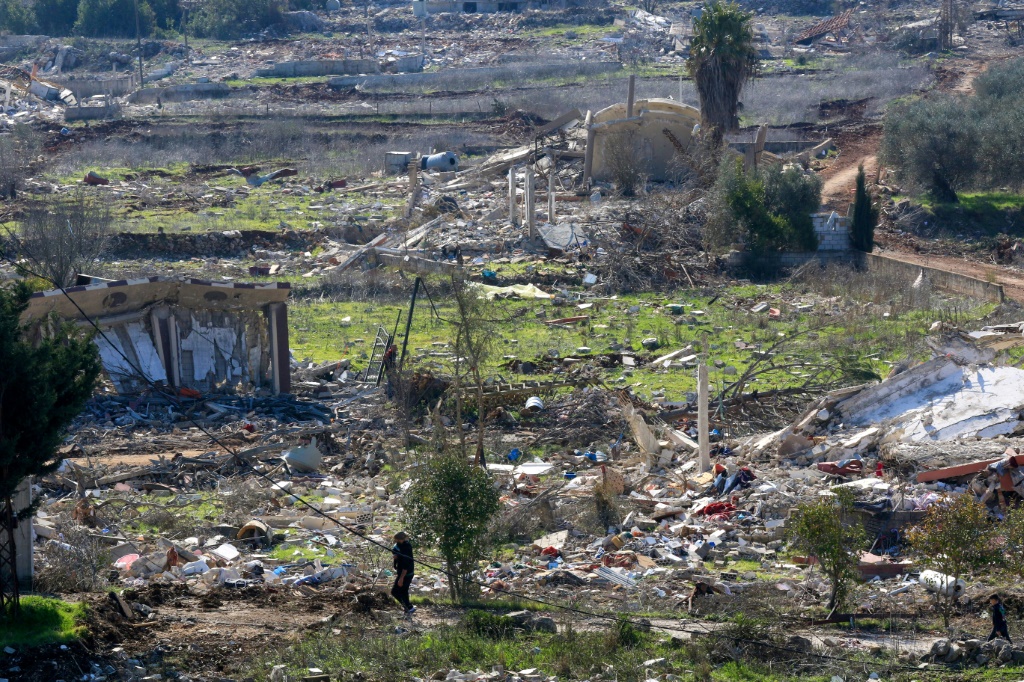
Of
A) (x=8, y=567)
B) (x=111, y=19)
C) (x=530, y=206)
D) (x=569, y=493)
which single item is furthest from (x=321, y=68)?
(x=8, y=567)

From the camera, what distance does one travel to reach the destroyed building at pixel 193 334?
1652cm

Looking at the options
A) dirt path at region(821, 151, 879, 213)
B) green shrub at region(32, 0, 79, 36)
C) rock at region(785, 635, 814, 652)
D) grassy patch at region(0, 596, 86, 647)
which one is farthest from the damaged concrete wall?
rock at region(785, 635, 814, 652)

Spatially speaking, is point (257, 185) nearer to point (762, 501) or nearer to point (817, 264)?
point (817, 264)

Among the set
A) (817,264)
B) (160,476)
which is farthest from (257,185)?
(160,476)

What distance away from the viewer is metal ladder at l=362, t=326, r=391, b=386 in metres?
18.2

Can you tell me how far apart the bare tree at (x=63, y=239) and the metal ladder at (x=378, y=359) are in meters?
5.11

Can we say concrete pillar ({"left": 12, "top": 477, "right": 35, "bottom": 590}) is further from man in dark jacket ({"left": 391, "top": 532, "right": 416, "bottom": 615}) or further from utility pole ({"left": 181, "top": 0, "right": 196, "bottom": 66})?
utility pole ({"left": 181, "top": 0, "right": 196, "bottom": 66})

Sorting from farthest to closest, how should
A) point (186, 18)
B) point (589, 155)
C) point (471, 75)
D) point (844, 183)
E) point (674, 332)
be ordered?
1. point (186, 18)
2. point (471, 75)
3. point (589, 155)
4. point (844, 183)
5. point (674, 332)

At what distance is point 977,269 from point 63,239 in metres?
17.9

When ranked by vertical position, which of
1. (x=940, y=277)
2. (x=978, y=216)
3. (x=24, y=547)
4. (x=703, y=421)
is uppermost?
(x=24, y=547)

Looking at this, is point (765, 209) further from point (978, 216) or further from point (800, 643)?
point (800, 643)

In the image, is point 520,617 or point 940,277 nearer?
point 520,617

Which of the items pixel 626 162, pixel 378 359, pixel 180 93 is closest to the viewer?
pixel 378 359

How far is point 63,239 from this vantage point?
2305cm
